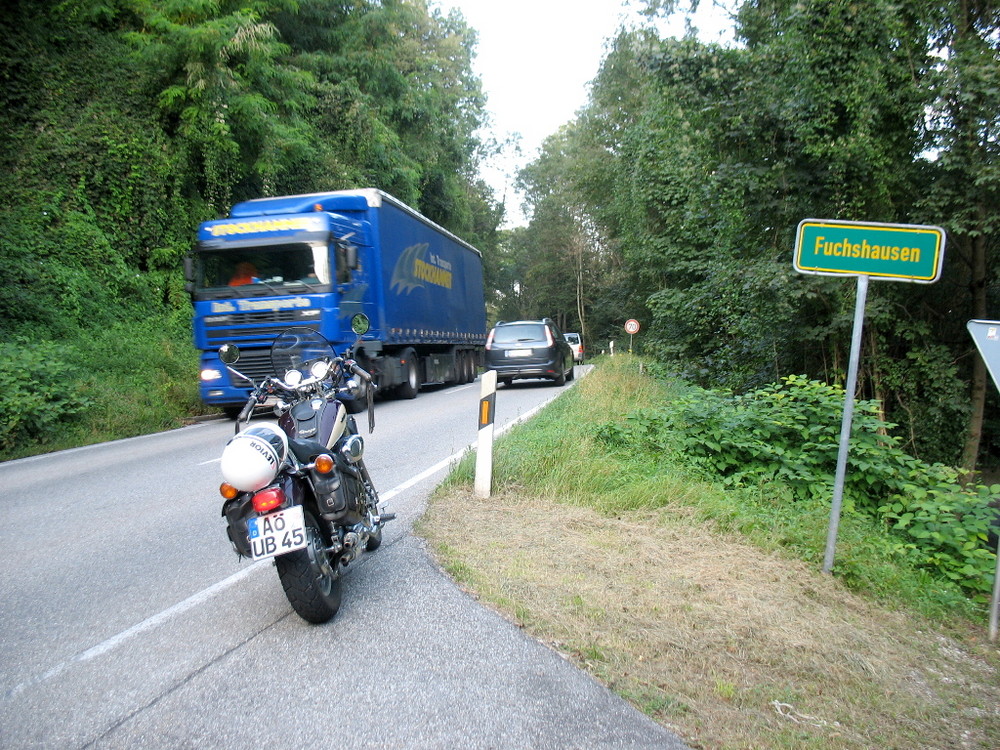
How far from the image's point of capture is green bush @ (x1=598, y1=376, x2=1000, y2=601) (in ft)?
20.0

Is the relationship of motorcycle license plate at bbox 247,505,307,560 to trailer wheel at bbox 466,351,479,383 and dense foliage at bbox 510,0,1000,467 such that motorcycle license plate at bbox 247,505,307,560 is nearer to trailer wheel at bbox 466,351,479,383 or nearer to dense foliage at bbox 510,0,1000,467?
dense foliage at bbox 510,0,1000,467

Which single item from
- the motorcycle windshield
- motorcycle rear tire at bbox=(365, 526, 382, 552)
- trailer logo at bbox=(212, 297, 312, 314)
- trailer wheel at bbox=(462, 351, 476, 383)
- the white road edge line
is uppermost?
trailer logo at bbox=(212, 297, 312, 314)

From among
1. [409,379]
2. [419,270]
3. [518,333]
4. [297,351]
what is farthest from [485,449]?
[518,333]

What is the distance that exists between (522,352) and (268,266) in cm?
738

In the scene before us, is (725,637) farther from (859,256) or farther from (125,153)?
(125,153)

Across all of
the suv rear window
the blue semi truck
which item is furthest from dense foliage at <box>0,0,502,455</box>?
the suv rear window

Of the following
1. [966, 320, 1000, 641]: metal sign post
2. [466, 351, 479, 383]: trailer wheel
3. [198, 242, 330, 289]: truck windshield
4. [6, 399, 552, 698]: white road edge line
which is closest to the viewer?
[6, 399, 552, 698]: white road edge line

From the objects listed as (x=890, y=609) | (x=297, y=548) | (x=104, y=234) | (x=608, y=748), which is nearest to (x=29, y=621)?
(x=297, y=548)

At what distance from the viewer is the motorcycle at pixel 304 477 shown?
3621 mm

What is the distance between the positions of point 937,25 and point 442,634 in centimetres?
1128

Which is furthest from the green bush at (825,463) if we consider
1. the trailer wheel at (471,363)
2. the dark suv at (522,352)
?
the trailer wheel at (471,363)

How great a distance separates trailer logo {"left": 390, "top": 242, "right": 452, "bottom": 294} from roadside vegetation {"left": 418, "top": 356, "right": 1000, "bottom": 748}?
28.2ft

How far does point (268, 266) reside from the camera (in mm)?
12594

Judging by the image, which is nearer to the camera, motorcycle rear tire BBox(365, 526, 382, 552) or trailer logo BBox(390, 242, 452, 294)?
motorcycle rear tire BBox(365, 526, 382, 552)
